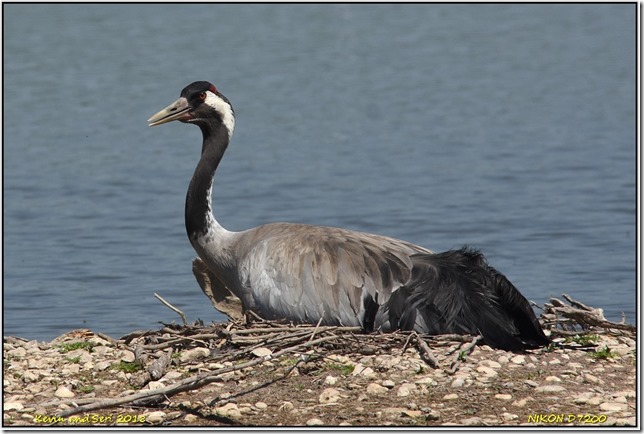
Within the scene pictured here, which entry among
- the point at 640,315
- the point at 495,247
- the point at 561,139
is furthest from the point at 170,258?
the point at 561,139

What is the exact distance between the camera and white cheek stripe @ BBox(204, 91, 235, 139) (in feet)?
33.4

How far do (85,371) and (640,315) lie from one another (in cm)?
389

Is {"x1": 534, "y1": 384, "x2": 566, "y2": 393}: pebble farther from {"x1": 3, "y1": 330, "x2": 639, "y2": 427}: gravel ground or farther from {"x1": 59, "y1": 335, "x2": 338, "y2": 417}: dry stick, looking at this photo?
{"x1": 59, "y1": 335, "x2": 338, "y2": 417}: dry stick

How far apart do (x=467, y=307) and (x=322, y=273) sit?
115 cm

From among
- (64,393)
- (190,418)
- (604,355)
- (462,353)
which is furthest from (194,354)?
(604,355)

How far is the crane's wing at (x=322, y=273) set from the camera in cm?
870

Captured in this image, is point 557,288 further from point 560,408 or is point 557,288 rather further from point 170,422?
point 170,422

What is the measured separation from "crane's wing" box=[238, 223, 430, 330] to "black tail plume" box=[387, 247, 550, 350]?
19cm

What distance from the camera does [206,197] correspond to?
1002 cm

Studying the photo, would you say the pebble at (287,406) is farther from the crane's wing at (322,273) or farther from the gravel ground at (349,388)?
the crane's wing at (322,273)


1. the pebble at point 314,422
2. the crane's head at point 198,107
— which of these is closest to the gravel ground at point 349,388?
the pebble at point 314,422

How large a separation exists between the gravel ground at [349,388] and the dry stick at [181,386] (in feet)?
0.20

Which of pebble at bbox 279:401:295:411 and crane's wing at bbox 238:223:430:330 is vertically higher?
crane's wing at bbox 238:223:430:330

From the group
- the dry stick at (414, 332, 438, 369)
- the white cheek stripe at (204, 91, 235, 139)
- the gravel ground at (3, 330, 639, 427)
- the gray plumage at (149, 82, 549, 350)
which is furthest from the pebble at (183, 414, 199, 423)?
the white cheek stripe at (204, 91, 235, 139)
